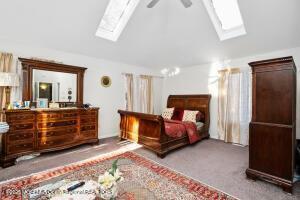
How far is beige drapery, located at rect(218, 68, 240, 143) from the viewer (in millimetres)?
4379

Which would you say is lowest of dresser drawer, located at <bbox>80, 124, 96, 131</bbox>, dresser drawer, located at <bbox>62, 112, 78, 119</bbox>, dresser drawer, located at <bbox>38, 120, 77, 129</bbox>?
dresser drawer, located at <bbox>80, 124, 96, 131</bbox>

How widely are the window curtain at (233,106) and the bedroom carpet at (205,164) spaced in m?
0.41

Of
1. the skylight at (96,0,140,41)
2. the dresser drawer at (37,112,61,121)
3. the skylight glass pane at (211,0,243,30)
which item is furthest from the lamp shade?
the skylight glass pane at (211,0,243,30)

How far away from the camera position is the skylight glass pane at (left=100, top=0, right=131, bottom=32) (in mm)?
3657

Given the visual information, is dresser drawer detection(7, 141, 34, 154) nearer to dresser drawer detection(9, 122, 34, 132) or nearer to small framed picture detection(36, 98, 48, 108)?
dresser drawer detection(9, 122, 34, 132)

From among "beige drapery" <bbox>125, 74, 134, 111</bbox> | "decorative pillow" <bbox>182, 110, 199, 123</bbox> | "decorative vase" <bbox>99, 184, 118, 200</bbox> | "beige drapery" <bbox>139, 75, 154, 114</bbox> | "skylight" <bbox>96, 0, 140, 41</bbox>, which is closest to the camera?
"decorative vase" <bbox>99, 184, 118, 200</bbox>

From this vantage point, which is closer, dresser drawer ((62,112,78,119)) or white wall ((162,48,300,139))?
dresser drawer ((62,112,78,119))

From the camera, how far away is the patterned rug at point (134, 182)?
6.60 feet

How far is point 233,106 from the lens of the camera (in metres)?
4.46

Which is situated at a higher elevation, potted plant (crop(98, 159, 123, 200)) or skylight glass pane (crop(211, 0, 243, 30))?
skylight glass pane (crop(211, 0, 243, 30))

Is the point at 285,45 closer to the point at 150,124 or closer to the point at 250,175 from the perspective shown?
the point at 250,175

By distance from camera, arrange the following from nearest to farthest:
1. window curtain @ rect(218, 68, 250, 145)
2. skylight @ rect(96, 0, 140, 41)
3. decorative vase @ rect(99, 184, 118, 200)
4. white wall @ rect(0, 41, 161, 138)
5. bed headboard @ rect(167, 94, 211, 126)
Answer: decorative vase @ rect(99, 184, 118, 200) < skylight @ rect(96, 0, 140, 41) < white wall @ rect(0, 41, 161, 138) < window curtain @ rect(218, 68, 250, 145) < bed headboard @ rect(167, 94, 211, 126)

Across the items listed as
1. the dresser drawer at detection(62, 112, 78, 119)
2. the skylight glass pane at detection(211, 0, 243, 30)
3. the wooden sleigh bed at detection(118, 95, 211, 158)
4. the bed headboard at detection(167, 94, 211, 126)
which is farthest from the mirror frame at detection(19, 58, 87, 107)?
the skylight glass pane at detection(211, 0, 243, 30)

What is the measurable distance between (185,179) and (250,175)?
40.6 inches
